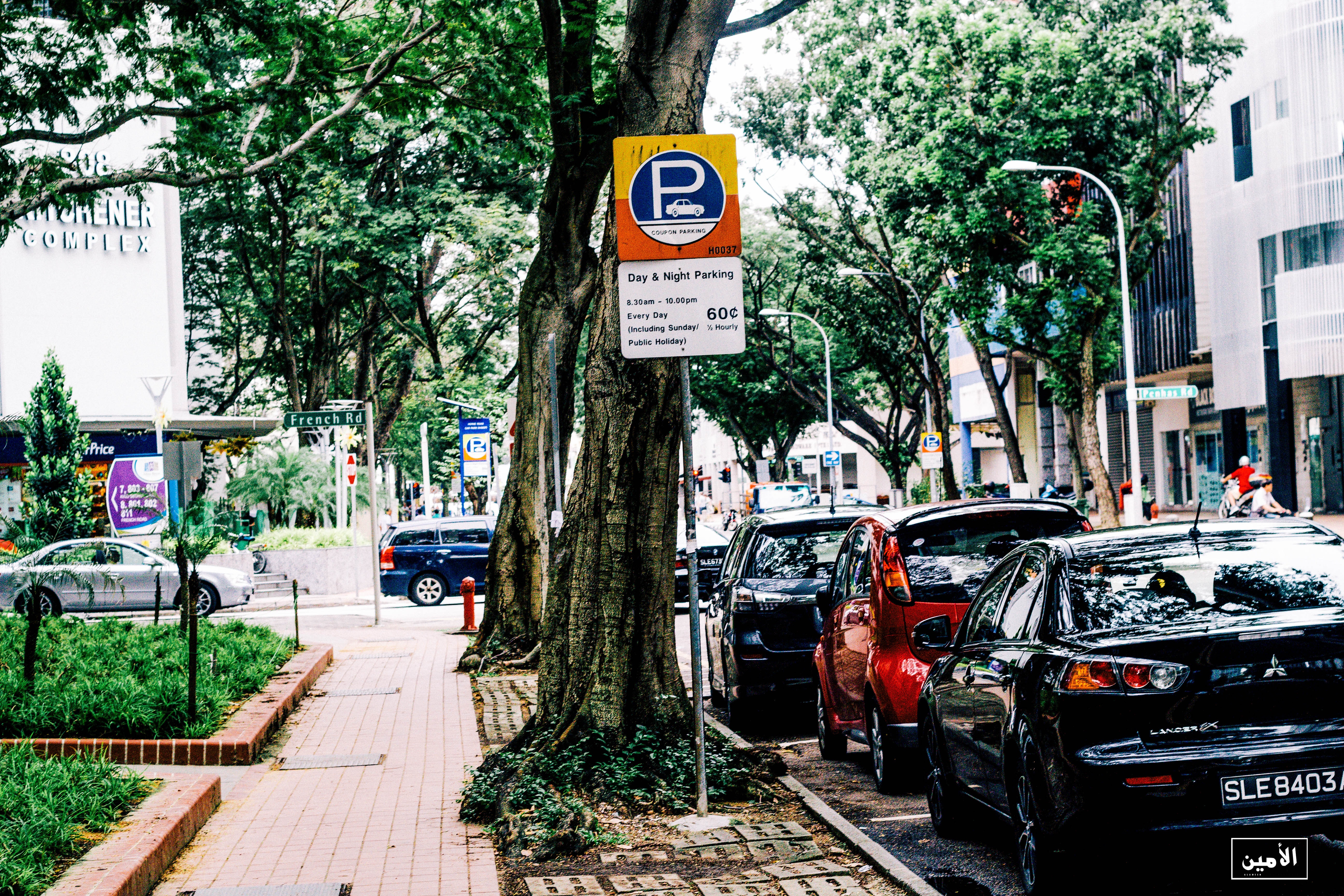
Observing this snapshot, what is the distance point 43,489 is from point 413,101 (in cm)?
2059

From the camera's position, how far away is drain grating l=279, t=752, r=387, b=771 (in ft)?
32.8

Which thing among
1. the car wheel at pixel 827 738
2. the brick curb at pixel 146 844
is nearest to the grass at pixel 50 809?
the brick curb at pixel 146 844

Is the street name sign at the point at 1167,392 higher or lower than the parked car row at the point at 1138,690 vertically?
higher

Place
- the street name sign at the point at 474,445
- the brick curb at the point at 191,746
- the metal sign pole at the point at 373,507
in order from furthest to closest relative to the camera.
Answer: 1. the street name sign at the point at 474,445
2. the metal sign pole at the point at 373,507
3. the brick curb at the point at 191,746

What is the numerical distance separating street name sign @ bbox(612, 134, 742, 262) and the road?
315 cm

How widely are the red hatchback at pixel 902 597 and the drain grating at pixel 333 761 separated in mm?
3274

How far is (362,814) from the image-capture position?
324 inches

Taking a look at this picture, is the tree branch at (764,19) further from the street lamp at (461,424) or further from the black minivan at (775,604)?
the street lamp at (461,424)

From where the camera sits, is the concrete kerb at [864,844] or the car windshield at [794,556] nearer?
the concrete kerb at [864,844]

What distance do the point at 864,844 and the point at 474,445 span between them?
23.1m

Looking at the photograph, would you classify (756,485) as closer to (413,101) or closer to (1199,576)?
(413,101)

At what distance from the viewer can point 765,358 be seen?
161 ft

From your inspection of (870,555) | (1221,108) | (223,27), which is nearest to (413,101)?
(223,27)

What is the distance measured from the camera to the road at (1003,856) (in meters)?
5.20
